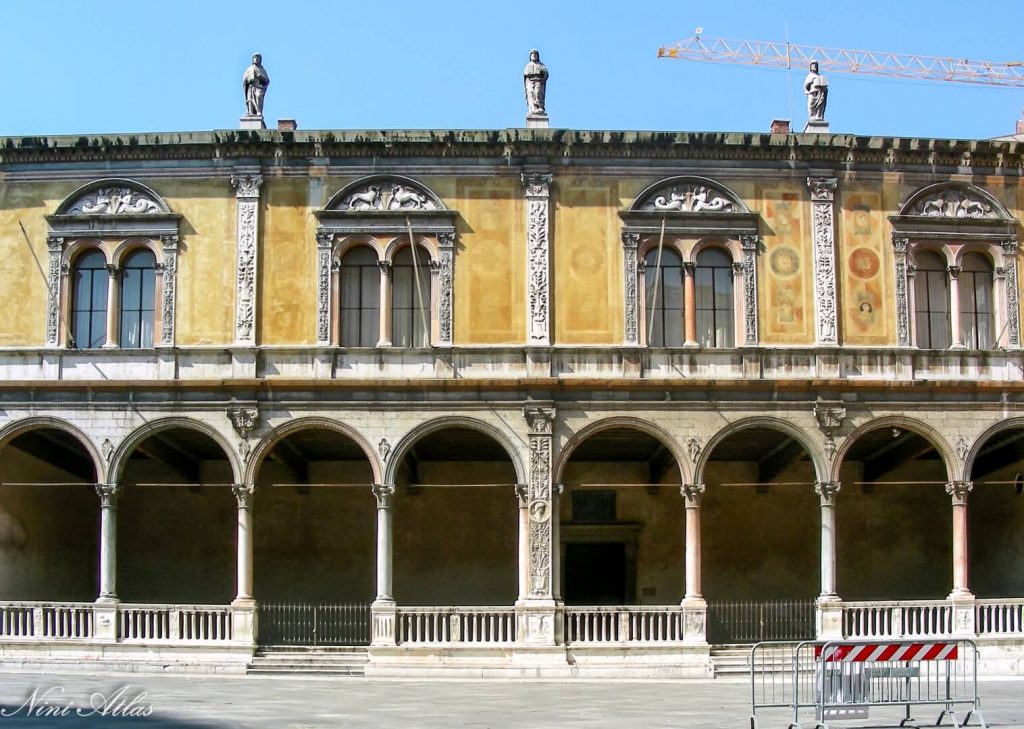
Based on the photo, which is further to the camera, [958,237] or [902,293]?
[958,237]

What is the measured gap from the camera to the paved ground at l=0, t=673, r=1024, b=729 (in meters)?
19.5

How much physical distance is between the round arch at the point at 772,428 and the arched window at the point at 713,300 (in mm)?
1812

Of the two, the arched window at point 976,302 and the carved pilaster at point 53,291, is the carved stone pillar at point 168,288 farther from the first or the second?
the arched window at point 976,302

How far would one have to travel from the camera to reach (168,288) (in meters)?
29.3

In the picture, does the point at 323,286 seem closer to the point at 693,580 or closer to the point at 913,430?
the point at 693,580

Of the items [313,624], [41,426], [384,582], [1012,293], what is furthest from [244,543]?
[1012,293]

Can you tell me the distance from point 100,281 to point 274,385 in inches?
174

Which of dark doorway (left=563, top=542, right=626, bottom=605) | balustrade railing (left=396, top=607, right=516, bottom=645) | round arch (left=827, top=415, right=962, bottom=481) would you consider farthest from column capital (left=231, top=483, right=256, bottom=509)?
round arch (left=827, top=415, right=962, bottom=481)

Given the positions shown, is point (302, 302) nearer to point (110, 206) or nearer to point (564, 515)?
point (110, 206)

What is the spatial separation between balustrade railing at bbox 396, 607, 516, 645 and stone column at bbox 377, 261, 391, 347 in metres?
5.28

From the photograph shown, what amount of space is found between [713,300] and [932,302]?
14.9 feet

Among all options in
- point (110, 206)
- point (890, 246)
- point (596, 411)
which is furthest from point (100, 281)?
point (890, 246)

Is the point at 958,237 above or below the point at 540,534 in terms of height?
above

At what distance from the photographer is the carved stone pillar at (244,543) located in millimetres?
28172
